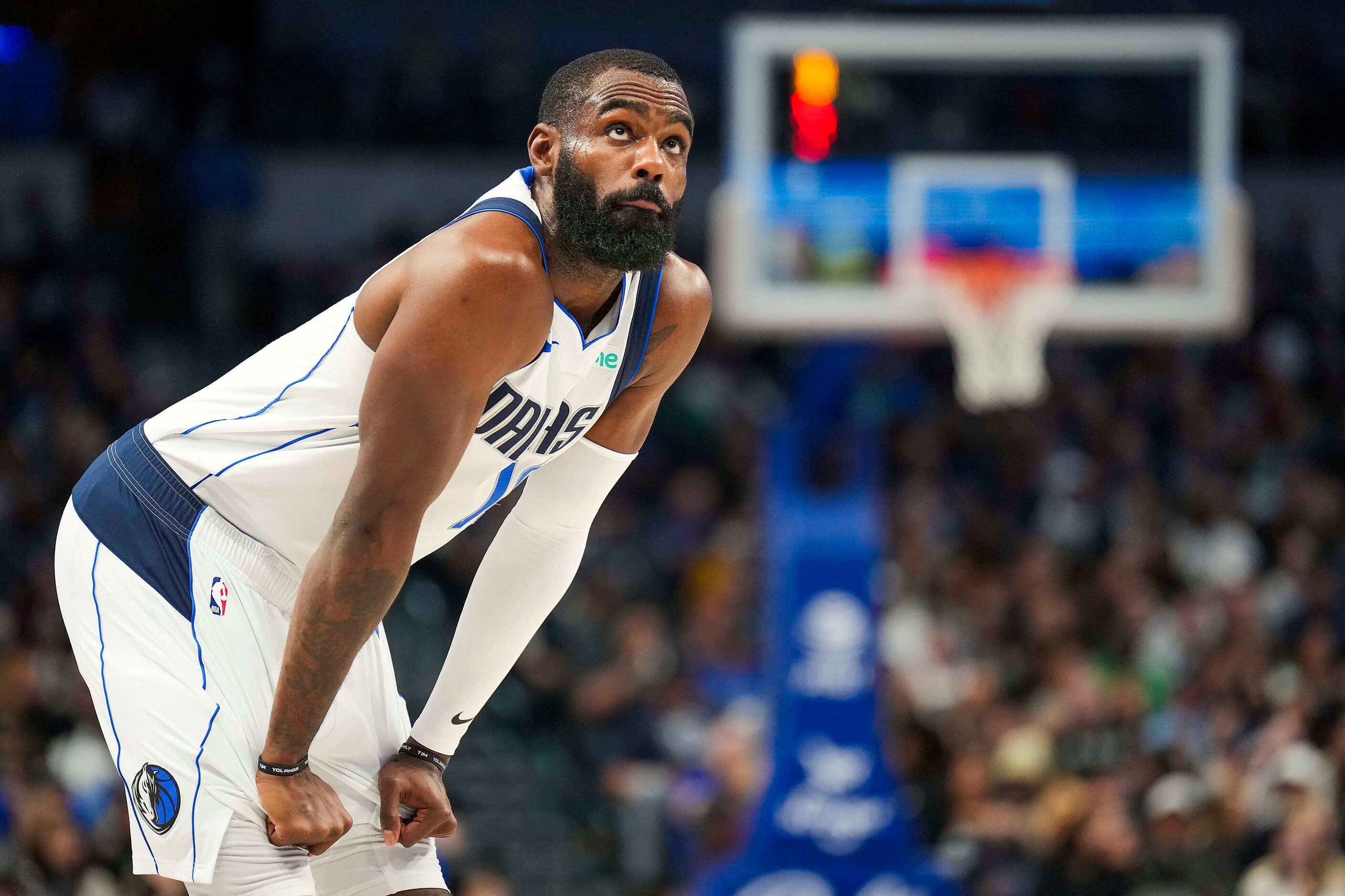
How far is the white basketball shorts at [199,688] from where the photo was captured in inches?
121

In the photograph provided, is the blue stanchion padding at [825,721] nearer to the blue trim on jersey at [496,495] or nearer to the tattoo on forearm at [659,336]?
the blue trim on jersey at [496,495]

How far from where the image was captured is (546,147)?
3.26 metres

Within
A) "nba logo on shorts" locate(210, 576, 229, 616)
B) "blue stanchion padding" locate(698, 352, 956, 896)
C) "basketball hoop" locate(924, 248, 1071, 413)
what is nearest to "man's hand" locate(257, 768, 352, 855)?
"nba logo on shorts" locate(210, 576, 229, 616)

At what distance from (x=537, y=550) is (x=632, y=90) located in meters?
1.06

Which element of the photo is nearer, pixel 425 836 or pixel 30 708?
pixel 425 836

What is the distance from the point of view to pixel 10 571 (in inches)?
453

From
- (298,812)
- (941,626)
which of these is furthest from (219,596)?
(941,626)

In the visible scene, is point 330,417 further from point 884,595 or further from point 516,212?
point 884,595

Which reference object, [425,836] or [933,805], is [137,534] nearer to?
[425,836]

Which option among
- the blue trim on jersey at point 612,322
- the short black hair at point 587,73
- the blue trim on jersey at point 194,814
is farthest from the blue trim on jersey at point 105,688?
the short black hair at point 587,73

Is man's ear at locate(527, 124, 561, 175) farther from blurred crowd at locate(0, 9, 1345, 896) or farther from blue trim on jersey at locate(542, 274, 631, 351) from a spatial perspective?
blurred crowd at locate(0, 9, 1345, 896)

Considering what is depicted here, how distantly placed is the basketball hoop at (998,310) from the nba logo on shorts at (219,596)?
23.6 feet

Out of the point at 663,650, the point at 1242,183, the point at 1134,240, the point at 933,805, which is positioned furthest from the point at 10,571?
the point at 1242,183

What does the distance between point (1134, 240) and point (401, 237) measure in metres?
7.26
